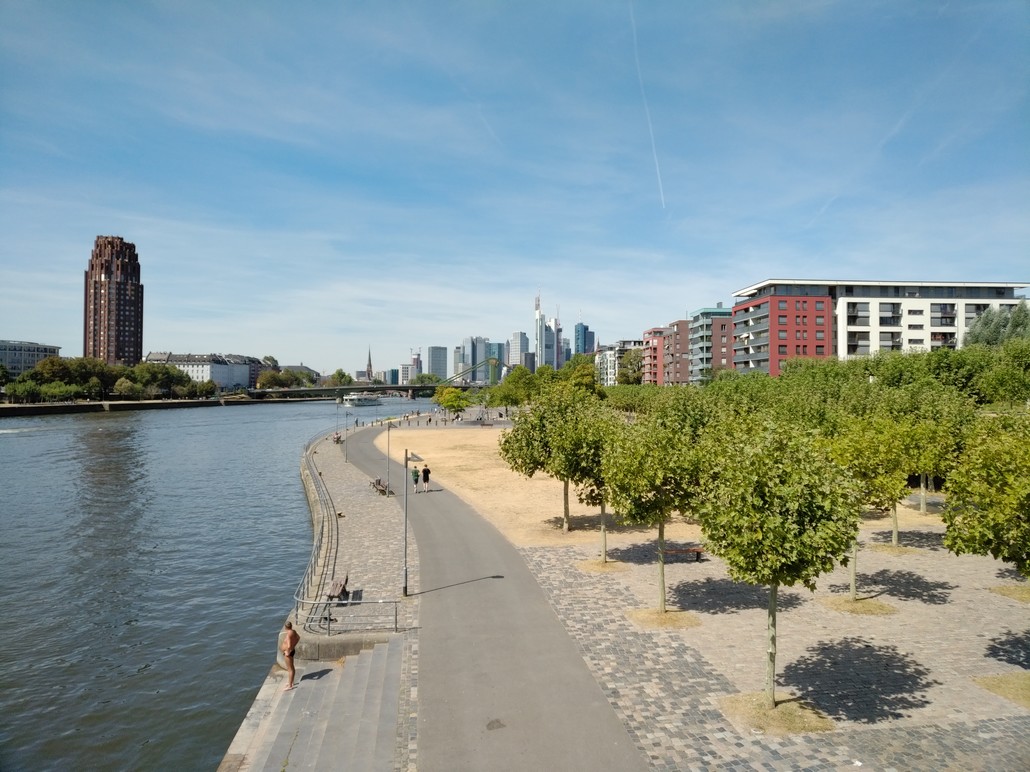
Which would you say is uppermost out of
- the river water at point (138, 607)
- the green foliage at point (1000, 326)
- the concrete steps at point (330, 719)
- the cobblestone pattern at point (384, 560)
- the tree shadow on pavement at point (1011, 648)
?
the green foliage at point (1000, 326)

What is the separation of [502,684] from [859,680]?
328 inches

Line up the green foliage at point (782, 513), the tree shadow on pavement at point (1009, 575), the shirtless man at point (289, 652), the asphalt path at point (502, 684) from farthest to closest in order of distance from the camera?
the tree shadow on pavement at point (1009, 575) → the shirtless man at point (289, 652) → the green foliage at point (782, 513) → the asphalt path at point (502, 684)

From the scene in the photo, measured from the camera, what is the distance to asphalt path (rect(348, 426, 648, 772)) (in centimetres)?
1188

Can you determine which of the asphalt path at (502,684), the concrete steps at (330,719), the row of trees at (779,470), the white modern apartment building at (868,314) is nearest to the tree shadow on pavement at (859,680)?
the row of trees at (779,470)

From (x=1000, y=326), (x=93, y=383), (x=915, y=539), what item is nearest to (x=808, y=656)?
(x=915, y=539)

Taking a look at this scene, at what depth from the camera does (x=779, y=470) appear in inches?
527

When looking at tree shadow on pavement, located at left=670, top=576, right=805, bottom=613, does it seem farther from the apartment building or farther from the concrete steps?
the apartment building

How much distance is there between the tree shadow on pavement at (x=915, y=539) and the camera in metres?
27.8

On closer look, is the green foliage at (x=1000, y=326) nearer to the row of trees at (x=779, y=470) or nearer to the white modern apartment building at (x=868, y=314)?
the white modern apartment building at (x=868, y=314)

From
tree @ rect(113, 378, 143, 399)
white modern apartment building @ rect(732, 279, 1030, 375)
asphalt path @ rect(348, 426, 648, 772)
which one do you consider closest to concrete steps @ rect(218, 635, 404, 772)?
asphalt path @ rect(348, 426, 648, 772)

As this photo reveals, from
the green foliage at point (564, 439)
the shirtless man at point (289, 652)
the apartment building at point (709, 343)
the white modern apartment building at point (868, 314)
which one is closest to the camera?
the shirtless man at point (289, 652)

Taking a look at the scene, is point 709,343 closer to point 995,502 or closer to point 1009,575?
point 1009,575

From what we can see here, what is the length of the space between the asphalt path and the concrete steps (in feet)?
2.47

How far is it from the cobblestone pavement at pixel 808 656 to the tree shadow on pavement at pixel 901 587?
10 centimetres
